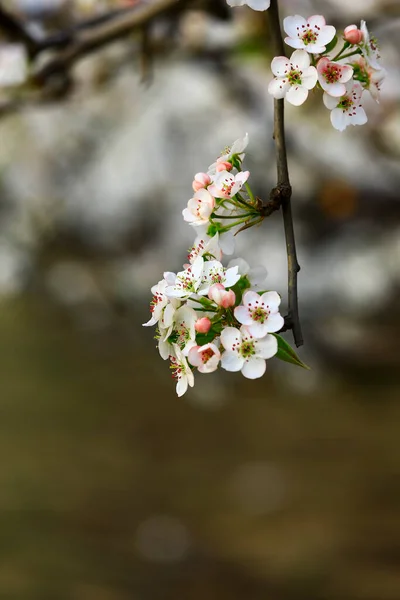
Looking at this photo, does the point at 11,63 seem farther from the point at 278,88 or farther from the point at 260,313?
the point at 260,313

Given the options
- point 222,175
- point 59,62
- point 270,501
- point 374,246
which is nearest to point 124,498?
point 270,501

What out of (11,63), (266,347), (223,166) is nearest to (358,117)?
(223,166)

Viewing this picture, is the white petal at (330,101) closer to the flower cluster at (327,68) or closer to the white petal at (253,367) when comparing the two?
the flower cluster at (327,68)

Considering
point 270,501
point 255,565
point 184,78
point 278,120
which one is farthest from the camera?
point 184,78

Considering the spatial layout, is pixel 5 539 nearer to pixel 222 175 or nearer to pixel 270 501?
pixel 270 501

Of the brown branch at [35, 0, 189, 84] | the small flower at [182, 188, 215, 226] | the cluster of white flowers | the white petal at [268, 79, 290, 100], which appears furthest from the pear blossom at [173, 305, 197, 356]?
the brown branch at [35, 0, 189, 84]

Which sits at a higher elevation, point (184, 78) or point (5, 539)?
point (184, 78)

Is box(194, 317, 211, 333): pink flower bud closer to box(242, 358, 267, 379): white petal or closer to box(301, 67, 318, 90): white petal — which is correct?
box(242, 358, 267, 379): white petal

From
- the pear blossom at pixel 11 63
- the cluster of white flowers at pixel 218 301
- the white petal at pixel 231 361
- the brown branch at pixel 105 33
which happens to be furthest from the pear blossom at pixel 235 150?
the pear blossom at pixel 11 63
